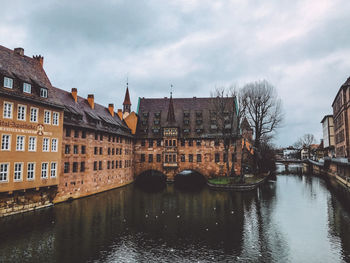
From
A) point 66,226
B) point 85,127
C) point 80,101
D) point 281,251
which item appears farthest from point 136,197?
point 281,251

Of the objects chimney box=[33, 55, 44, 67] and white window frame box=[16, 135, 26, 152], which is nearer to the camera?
white window frame box=[16, 135, 26, 152]

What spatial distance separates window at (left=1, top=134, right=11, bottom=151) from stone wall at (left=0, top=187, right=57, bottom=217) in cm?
400

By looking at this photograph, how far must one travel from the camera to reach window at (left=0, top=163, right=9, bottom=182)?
2208 cm

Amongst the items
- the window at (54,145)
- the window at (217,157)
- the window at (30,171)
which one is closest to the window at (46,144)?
the window at (54,145)

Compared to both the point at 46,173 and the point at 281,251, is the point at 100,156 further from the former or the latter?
the point at 281,251

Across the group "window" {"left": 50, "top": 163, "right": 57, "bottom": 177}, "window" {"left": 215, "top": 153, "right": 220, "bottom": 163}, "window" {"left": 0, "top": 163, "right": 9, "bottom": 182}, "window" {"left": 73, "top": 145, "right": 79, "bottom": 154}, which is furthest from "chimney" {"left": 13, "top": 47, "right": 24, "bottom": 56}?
"window" {"left": 215, "top": 153, "right": 220, "bottom": 163}

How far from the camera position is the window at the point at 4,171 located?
72.4 feet

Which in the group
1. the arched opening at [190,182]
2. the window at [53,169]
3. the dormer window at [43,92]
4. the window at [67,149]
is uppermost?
the dormer window at [43,92]

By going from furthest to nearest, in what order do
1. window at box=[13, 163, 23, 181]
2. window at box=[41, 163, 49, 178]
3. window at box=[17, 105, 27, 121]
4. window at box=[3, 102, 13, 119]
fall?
window at box=[41, 163, 49, 178] < window at box=[17, 105, 27, 121] < window at box=[13, 163, 23, 181] < window at box=[3, 102, 13, 119]

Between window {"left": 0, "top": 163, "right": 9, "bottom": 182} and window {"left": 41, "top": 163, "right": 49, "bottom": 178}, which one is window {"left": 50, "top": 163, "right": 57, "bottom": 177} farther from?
window {"left": 0, "top": 163, "right": 9, "bottom": 182}

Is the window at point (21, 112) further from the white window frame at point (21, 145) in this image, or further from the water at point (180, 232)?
the water at point (180, 232)

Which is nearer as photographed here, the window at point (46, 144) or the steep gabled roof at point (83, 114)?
the window at point (46, 144)

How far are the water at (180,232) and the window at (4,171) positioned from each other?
3449mm

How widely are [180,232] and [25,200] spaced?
51.7 feet
